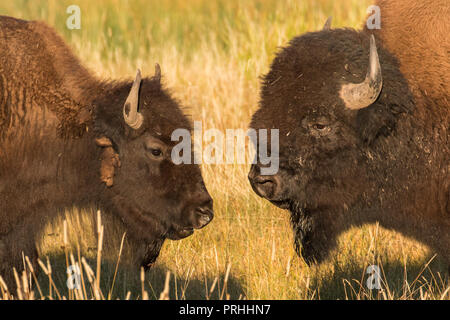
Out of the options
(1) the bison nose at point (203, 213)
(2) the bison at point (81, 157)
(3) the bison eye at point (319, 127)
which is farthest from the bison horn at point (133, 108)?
(3) the bison eye at point (319, 127)

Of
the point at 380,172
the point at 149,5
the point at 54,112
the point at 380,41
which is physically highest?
the point at 149,5

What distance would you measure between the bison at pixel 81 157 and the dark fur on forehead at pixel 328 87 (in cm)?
58

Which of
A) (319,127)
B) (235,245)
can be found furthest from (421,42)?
(235,245)

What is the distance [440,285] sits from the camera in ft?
16.2

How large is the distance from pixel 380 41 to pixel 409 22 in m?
0.22

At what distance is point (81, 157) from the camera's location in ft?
15.4

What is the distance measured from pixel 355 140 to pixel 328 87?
36cm

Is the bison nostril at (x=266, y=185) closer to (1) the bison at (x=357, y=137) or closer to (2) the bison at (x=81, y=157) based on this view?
(1) the bison at (x=357, y=137)

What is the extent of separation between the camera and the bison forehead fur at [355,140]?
14.5 feet

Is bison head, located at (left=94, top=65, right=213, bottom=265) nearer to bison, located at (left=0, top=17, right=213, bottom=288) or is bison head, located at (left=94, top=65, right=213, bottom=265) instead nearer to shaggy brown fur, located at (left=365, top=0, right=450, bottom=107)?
bison, located at (left=0, top=17, right=213, bottom=288)

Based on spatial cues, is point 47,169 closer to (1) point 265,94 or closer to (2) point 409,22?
(1) point 265,94

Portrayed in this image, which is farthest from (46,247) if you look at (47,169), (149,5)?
(149,5)

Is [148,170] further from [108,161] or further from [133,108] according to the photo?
[133,108]

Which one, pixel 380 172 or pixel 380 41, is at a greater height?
pixel 380 41
